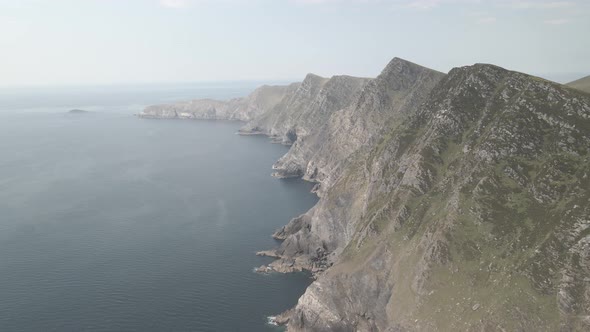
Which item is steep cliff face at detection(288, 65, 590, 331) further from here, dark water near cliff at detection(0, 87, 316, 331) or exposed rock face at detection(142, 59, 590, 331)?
dark water near cliff at detection(0, 87, 316, 331)

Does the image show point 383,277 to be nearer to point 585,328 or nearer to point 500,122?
point 585,328

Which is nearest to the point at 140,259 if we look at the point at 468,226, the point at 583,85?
the point at 468,226

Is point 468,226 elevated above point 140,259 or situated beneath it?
elevated above

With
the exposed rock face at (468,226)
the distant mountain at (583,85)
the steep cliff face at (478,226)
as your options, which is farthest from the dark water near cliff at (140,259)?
the distant mountain at (583,85)

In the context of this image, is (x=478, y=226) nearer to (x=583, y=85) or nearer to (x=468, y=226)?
(x=468, y=226)

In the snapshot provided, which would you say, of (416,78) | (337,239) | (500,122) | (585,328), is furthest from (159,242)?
(416,78)

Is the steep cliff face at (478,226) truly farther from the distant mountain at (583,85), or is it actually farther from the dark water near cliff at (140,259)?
the distant mountain at (583,85)

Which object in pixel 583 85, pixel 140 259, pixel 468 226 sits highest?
pixel 583 85
